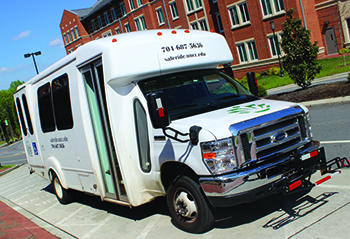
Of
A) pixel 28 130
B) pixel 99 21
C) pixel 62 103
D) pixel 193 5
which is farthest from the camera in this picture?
pixel 99 21

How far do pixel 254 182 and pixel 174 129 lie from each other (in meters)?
1.24

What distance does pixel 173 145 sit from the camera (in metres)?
4.84

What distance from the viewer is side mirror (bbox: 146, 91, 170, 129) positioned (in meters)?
4.52

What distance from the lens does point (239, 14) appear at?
113 ft

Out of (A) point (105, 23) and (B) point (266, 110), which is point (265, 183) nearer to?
(B) point (266, 110)

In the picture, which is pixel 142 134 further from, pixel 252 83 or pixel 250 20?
pixel 250 20

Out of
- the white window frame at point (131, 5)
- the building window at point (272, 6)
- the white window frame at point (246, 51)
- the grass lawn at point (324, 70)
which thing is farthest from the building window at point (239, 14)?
the white window frame at point (131, 5)

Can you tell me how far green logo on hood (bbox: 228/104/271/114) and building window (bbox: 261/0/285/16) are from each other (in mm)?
28341

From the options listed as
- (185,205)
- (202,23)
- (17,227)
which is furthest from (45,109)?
(202,23)

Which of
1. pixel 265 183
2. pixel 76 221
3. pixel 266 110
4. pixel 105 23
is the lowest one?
pixel 76 221

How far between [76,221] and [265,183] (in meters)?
4.35

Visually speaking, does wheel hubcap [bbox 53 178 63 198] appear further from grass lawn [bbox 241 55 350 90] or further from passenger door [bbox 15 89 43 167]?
grass lawn [bbox 241 55 350 90]

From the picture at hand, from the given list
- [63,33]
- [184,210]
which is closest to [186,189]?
[184,210]

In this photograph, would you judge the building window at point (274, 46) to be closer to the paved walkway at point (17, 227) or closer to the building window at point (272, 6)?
the building window at point (272, 6)
